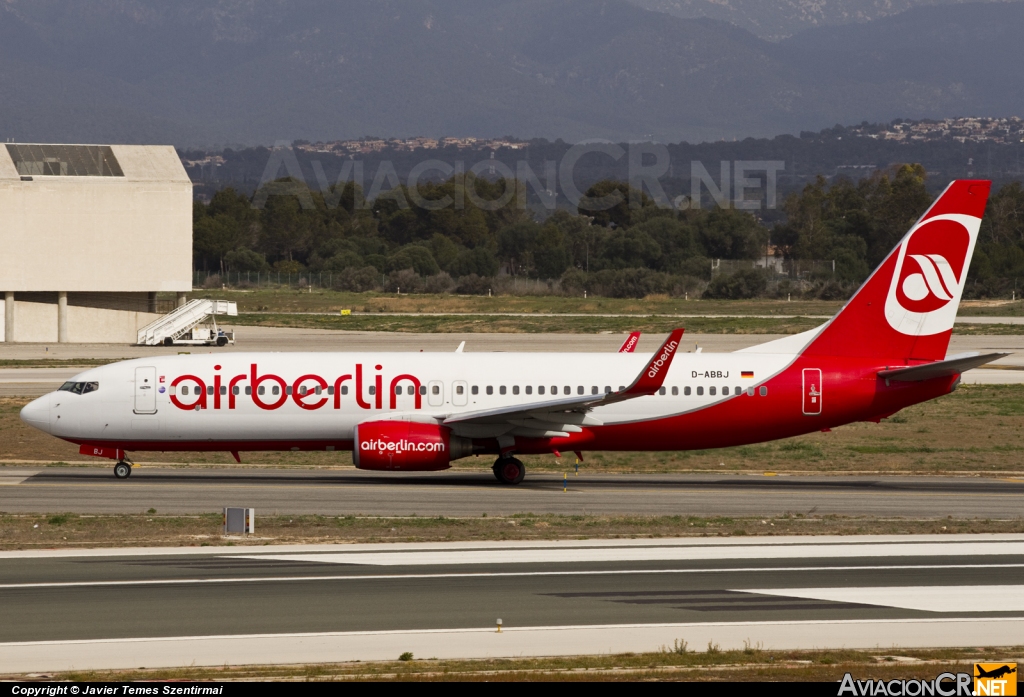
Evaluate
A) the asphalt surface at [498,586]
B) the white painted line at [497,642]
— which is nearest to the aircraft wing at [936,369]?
the asphalt surface at [498,586]

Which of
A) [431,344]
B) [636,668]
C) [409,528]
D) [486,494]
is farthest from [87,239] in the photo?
[636,668]

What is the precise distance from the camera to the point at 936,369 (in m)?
34.2

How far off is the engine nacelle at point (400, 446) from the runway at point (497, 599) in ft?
26.3

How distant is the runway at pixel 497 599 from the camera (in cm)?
1783

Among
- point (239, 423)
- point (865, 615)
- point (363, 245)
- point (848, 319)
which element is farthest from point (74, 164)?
point (363, 245)

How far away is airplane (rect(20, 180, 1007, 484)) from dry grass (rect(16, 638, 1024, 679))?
1681 centimetres

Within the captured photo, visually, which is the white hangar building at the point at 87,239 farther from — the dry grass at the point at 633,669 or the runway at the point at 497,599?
the dry grass at the point at 633,669

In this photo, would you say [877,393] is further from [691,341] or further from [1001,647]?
[691,341]

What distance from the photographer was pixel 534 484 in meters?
35.5

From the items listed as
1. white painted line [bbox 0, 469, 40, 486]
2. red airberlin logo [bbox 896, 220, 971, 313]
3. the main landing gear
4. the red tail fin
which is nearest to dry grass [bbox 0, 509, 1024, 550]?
the main landing gear

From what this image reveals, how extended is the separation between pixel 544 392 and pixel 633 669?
1943 centimetres

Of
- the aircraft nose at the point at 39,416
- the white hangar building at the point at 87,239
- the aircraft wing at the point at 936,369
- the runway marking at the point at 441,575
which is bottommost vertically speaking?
the runway marking at the point at 441,575

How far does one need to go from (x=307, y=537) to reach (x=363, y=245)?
17374cm

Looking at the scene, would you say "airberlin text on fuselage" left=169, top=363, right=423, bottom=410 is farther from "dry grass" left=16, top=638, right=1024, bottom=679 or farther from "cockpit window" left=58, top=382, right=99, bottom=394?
"dry grass" left=16, top=638, right=1024, bottom=679
